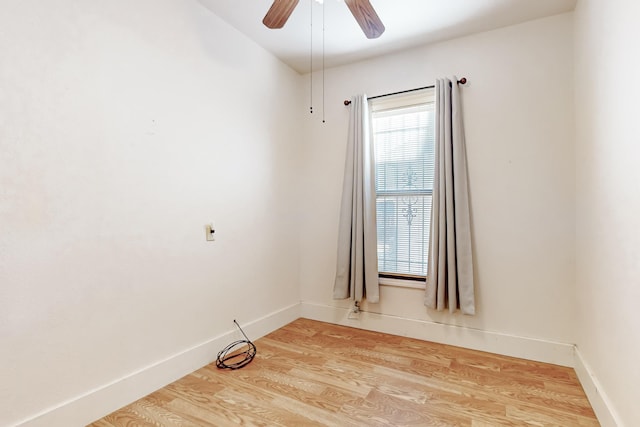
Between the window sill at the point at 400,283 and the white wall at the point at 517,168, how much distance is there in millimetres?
48

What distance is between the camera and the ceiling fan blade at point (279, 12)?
1.69 meters

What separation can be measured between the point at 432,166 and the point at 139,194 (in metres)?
2.22

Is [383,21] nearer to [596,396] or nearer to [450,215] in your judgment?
[450,215]

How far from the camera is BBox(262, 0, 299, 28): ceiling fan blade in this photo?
1692mm

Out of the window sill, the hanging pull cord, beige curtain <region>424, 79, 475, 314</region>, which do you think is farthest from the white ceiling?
the hanging pull cord

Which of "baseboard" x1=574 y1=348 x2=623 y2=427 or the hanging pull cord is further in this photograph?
the hanging pull cord

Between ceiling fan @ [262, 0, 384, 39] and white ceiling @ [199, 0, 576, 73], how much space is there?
55cm

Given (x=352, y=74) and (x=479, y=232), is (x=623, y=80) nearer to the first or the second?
(x=479, y=232)

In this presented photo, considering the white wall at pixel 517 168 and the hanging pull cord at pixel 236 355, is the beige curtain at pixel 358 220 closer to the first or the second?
the white wall at pixel 517 168

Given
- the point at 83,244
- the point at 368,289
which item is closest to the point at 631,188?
the point at 368,289

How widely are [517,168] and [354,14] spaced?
1.65 metres

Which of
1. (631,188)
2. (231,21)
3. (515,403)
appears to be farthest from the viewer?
(231,21)

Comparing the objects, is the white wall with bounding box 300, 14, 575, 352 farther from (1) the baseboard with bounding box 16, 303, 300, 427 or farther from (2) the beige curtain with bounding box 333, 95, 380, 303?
(1) the baseboard with bounding box 16, 303, 300, 427

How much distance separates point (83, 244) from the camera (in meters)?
1.68
